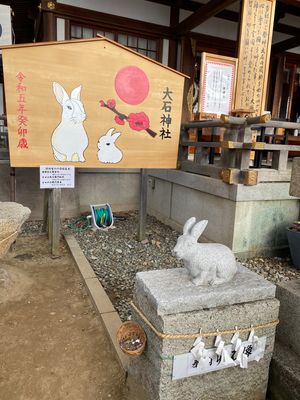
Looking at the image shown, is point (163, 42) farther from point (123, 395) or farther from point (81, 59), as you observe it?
point (123, 395)

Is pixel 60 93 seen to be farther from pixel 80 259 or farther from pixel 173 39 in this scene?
pixel 173 39

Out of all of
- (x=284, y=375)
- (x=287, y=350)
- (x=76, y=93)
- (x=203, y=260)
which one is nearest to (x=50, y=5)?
(x=76, y=93)

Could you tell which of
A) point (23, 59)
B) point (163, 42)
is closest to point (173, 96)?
point (23, 59)

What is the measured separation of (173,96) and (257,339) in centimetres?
398

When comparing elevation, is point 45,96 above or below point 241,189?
above

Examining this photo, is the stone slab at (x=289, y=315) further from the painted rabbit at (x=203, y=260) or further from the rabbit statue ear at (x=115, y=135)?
the rabbit statue ear at (x=115, y=135)

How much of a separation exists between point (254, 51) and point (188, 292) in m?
5.20

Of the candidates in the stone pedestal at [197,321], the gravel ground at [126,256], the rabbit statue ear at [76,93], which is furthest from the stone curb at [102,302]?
the rabbit statue ear at [76,93]

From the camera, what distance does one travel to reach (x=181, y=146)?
643cm

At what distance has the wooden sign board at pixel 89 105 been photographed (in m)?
4.16

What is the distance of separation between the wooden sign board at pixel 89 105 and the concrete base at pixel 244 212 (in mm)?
977

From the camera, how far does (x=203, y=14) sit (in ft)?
21.8

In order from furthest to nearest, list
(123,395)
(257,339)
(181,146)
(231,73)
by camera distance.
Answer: (181,146)
(231,73)
(123,395)
(257,339)

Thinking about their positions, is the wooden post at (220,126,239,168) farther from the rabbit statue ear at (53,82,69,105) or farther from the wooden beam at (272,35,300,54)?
the wooden beam at (272,35,300,54)
